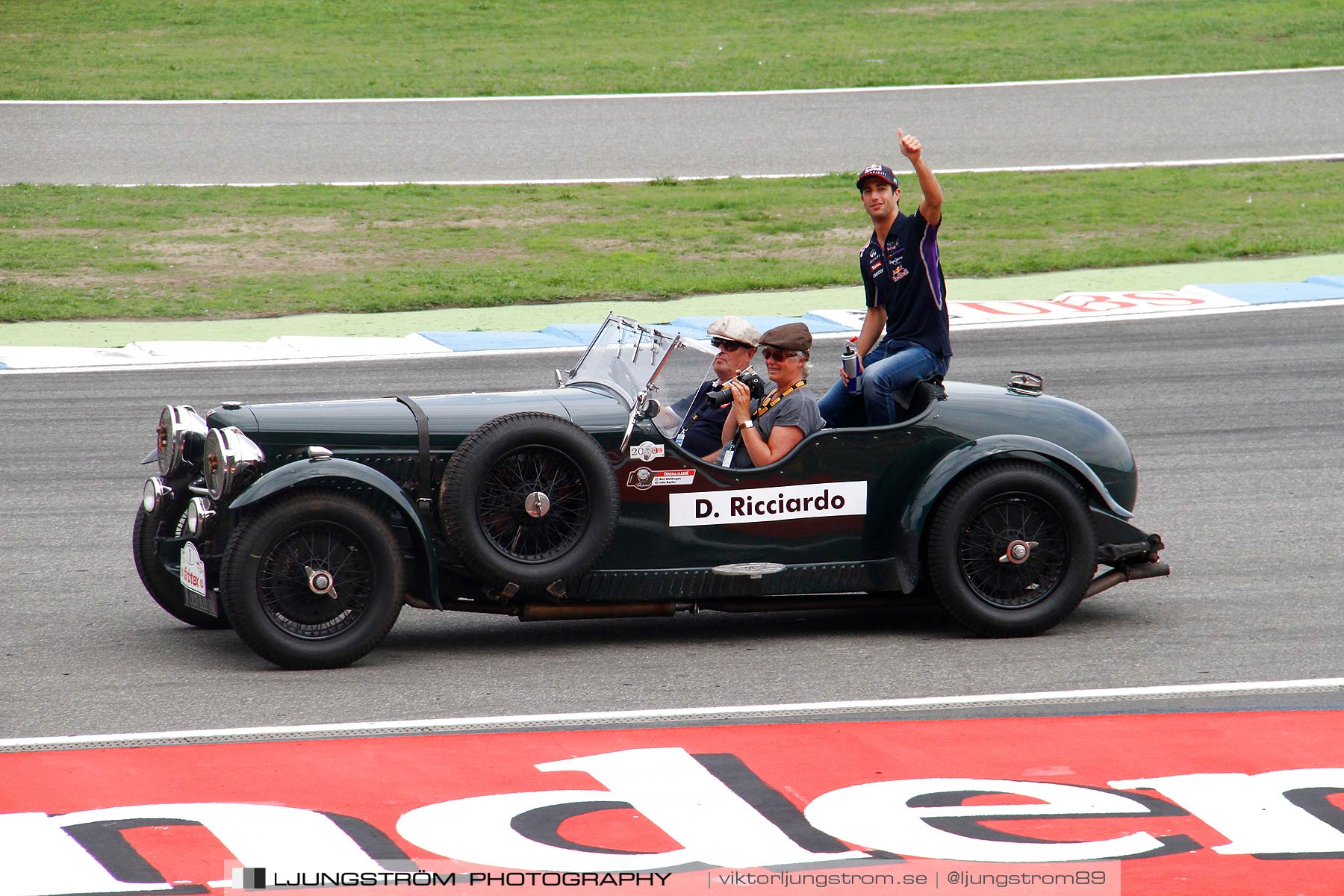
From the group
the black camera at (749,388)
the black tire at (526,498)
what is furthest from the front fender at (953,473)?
the black tire at (526,498)

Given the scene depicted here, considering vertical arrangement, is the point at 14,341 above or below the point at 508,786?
above

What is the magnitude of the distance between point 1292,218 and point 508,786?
16.4 metres

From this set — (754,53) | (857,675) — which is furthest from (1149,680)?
(754,53)

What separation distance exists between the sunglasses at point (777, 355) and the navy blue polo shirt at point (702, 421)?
0.26 meters

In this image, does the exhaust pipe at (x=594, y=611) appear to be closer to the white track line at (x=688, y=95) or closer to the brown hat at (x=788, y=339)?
the brown hat at (x=788, y=339)

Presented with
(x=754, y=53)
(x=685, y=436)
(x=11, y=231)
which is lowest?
(x=685, y=436)

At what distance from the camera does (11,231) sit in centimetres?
1897

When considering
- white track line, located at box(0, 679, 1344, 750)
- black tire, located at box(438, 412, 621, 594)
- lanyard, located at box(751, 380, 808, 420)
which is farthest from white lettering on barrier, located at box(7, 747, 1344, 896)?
lanyard, located at box(751, 380, 808, 420)

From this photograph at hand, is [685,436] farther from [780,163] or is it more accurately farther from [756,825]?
[780,163]

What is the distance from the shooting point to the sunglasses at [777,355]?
7301 millimetres

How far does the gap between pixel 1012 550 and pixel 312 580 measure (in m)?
2.87

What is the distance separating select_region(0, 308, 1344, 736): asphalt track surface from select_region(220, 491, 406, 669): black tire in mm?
146

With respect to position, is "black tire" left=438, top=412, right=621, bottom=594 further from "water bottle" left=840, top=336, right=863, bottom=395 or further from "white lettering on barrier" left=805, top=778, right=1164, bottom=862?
"white lettering on barrier" left=805, top=778, right=1164, bottom=862

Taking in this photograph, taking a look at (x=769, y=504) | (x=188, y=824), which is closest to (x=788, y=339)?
(x=769, y=504)
